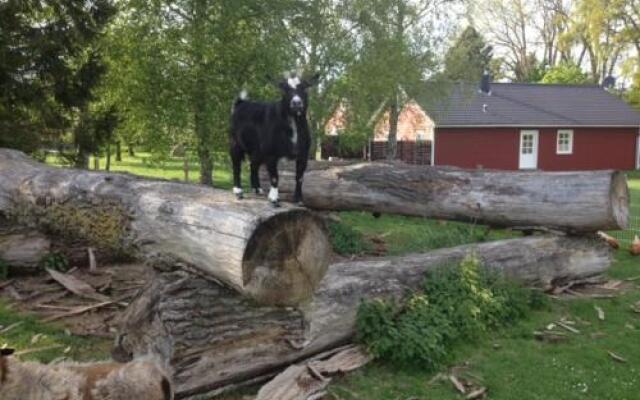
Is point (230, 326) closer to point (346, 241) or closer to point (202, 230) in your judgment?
point (202, 230)

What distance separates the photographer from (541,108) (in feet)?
123

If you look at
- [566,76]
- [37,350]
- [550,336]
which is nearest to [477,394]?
[550,336]

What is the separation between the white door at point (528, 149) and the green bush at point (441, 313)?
29.6 meters

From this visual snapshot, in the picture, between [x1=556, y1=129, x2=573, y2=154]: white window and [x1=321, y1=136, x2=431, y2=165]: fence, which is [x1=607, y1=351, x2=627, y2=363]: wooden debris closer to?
[x1=321, y1=136, x2=431, y2=165]: fence

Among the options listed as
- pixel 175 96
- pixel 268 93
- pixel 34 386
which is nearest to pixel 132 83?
pixel 175 96

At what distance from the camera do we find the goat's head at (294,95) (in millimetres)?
5285

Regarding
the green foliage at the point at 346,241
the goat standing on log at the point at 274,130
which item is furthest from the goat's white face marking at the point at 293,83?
the green foliage at the point at 346,241

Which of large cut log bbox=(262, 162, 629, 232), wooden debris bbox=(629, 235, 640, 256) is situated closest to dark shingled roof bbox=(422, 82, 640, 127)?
wooden debris bbox=(629, 235, 640, 256)

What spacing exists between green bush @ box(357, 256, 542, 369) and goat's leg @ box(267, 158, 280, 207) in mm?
1650

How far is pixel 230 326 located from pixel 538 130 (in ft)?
112

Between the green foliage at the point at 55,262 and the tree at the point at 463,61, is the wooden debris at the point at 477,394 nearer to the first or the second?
the green foliage at the point at 55,262

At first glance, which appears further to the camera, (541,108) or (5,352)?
(541,108)

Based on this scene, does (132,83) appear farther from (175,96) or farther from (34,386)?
(34,386)

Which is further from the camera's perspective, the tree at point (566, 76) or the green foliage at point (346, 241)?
the tree at point (566, 76)
